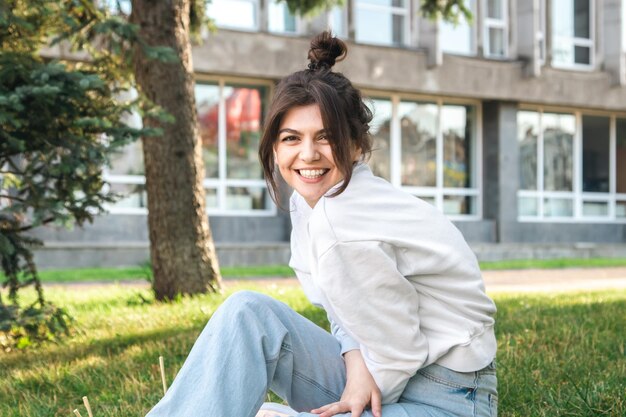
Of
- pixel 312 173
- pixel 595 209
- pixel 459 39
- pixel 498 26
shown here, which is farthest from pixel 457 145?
pixel 312 173

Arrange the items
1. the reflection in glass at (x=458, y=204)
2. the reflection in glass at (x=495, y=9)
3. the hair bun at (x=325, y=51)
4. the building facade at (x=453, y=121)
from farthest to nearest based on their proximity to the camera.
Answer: the reflection in glass at (x=495, y=9) < the reflection in glass at (x=458, y=204) < the building facade at (x=453, y=121) < the hair bun at (x=325, y=51)

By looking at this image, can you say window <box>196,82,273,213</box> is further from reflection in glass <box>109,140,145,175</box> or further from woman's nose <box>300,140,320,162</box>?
woman's nose <box>300,140,320,162</box>

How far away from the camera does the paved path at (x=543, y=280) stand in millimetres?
10141

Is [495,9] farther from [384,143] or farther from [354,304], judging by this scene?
[354,304]

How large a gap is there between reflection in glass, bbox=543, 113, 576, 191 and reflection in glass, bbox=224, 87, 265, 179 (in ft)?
27.1

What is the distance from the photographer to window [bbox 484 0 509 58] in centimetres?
2067

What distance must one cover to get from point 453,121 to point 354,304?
60.8 ft

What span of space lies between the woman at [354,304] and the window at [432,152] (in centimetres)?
1654

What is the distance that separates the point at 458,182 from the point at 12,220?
52.3ft

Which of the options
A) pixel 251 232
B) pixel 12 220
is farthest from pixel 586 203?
pixel 12 220

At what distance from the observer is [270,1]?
1698 cm

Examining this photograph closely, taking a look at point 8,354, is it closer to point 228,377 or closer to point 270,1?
point 228,377

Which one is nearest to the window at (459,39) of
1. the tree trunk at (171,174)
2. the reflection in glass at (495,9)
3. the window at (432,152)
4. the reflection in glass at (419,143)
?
the reflection in glass at (495,9)

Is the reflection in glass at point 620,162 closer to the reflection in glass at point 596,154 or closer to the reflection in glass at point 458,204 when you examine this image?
the reflection in glass at point 596,154
